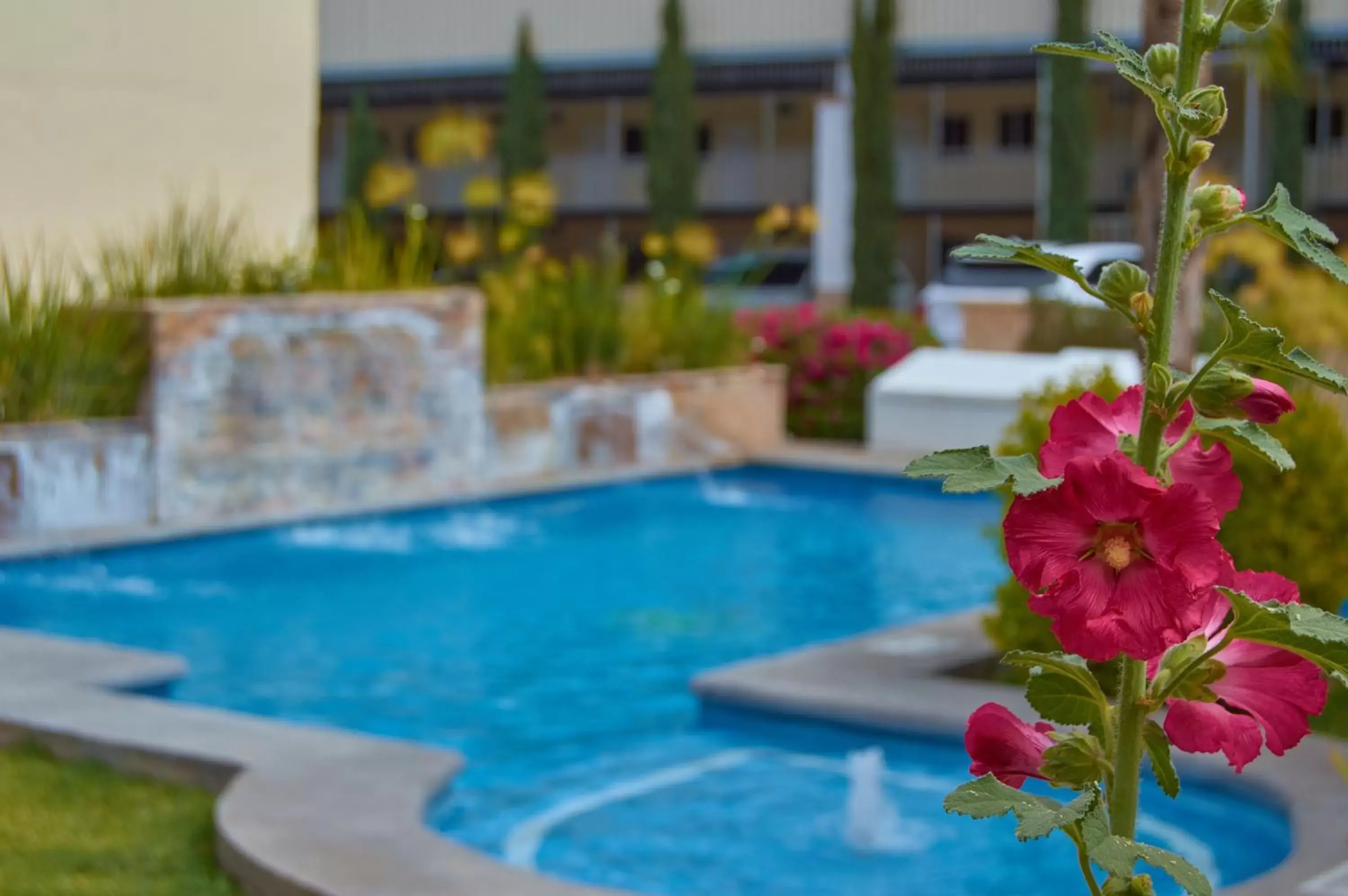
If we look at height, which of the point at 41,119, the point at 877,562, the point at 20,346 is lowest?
the point at 877,562

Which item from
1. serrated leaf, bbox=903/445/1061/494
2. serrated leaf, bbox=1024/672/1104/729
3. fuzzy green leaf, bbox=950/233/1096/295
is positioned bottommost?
serrated leaf, bbox=1024/672/1104/729

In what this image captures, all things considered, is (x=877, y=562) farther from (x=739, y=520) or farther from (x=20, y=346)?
(x=20, y=346)

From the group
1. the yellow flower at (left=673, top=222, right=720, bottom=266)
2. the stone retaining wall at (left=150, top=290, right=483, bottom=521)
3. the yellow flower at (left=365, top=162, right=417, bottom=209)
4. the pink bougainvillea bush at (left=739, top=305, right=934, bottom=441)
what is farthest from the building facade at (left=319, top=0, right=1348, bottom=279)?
the stone retaining wall at (left=150, top=290, right=483, bottom=521)

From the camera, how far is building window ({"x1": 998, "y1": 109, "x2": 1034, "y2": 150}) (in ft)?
127

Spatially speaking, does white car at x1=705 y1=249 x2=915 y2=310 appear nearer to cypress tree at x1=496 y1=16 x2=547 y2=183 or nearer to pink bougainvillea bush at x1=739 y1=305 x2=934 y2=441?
cypress tree at x1=496 y1=16 x2=547 y2=183

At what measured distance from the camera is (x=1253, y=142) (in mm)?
31781

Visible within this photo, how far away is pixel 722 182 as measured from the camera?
130ft

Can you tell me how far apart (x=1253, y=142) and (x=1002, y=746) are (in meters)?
31.4

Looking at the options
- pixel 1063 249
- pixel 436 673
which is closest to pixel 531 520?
pixel 436 673

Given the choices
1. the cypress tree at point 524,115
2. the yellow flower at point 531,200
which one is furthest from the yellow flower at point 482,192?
the cypress tree at point 524,115

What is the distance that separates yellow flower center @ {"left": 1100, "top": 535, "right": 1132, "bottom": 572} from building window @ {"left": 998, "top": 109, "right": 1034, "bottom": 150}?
37.8 meters

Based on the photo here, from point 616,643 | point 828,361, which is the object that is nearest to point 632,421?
point 828,361

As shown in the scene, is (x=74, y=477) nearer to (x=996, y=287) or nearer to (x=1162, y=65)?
(x=1162, y=65)

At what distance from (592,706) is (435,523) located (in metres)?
5.44
